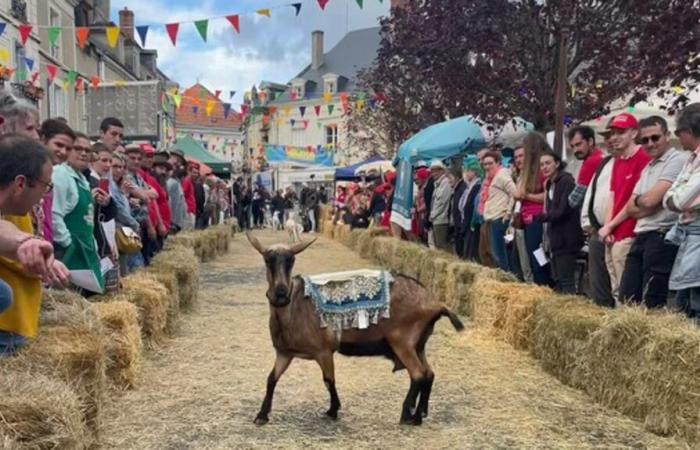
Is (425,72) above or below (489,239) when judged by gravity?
above

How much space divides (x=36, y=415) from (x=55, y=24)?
84.5 feet

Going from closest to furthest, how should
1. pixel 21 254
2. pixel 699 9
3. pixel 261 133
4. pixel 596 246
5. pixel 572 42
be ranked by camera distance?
pixel 21 254 → pixel 596 246 → pixel 699 9 → pixel 572 42 → pixel 261 133

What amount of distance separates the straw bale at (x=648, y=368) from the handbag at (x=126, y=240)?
450cm

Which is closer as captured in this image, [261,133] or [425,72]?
[425,72]

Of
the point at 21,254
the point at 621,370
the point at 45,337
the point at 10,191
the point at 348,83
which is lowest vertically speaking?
the point at 621,370

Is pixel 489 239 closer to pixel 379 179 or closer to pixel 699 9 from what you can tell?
pixel 699 9

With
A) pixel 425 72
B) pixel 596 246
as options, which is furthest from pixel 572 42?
pixel 596 246

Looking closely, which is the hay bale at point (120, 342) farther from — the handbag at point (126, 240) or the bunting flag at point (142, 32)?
the bunting flag at point (142, 32)

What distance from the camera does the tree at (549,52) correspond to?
9.15 m

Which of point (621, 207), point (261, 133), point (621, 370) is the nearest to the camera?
point (621, 370)

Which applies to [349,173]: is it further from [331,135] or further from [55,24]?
[331,135]

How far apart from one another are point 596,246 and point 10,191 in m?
4.98

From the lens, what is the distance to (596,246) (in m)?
6.07

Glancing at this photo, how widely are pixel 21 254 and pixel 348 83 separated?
2267 inches
